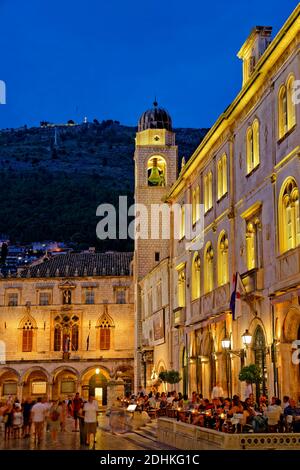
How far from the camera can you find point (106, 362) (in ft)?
226

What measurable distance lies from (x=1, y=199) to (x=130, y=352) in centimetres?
7991

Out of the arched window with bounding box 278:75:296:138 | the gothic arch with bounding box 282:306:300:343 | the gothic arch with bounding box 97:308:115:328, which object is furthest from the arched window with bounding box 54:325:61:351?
the arched window with bounding box 278:75:296:138

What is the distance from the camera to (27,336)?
7044 cm

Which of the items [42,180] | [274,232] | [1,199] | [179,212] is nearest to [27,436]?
[274,232]

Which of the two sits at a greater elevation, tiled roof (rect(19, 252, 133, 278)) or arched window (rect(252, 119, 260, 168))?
tiled roof (rect(19, 252, 133, 278))

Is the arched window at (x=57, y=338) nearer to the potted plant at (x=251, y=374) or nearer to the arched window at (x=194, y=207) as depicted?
the arched window at (x=194, y=207)

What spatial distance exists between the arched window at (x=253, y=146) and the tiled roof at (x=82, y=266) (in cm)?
4445

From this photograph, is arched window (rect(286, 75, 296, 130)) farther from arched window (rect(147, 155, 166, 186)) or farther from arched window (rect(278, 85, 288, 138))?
arched window (rect(147, 155, 166, 186))

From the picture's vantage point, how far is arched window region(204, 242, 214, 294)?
3369cm

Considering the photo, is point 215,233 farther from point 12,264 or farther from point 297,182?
point 12,264

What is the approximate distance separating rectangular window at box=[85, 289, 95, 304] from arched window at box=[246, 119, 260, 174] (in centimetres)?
4481

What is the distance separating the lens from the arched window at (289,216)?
75.5ft

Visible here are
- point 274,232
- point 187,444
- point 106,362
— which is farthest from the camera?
point 106,362

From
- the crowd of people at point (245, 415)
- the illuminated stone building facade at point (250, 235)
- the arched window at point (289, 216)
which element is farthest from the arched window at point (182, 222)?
the arched window at point (289, 216)
